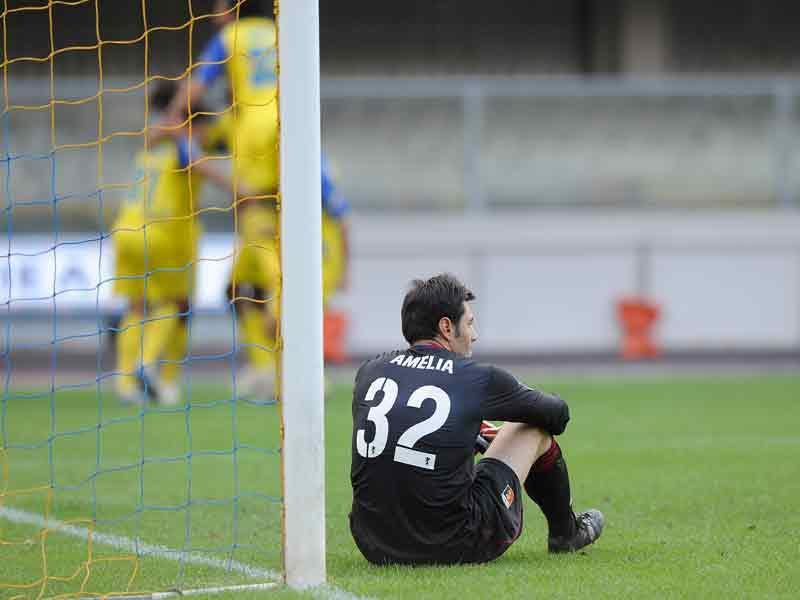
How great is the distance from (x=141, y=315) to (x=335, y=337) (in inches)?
236

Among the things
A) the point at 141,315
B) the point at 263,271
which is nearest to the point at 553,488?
the point at 263,271

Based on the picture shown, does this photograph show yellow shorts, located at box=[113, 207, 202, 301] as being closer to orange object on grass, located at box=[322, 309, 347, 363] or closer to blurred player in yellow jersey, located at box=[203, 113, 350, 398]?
blurred player in yellow jersey, located at box=[203, 113, 350, 398]

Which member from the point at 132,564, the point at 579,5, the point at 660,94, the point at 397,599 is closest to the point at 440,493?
the point at 397,599

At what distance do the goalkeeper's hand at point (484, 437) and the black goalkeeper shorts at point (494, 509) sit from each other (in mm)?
179

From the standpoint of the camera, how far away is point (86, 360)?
18.3 meters

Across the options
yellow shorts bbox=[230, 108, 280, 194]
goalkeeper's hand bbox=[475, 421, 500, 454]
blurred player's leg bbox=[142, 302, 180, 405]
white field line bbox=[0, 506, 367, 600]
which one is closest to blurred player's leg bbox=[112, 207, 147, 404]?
blurred player's leg bbox=[142, 302, 180, 405]

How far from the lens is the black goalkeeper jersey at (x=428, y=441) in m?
4.86

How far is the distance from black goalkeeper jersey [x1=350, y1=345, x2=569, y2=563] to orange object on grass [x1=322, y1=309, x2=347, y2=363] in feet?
42.4

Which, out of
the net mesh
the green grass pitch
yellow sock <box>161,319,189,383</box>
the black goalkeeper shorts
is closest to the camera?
the green grass pitch

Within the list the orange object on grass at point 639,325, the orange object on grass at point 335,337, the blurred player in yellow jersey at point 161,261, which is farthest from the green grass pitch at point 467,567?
the orange object on grass at point 639,325

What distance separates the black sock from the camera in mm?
5188

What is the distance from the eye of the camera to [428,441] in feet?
15.9

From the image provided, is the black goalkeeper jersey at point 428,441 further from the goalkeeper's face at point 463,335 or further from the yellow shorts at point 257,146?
the yellow shorts at point 257,146

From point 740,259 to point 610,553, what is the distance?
14557 millimetres
